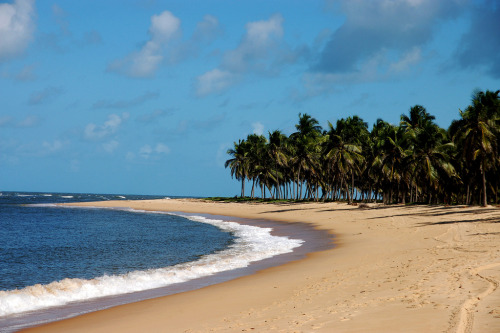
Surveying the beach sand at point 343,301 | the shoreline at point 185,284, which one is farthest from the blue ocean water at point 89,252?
the beach sand at point 343,301

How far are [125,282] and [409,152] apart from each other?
4854cm

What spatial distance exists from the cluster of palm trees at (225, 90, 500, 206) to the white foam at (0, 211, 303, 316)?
28.0 meters

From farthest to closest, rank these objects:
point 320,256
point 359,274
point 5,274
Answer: point 320,256, point 5,274, point 359,274

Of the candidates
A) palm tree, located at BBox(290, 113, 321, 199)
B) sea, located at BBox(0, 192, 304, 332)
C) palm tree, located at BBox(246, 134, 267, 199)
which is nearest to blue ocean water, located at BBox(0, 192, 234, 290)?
sea, located at BBox(0, 192, 304, 332)

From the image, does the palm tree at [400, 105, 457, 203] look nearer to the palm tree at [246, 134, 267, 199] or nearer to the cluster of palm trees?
the cluster of palm trees

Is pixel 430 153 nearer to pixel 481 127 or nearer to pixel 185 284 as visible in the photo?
pixel 481 127

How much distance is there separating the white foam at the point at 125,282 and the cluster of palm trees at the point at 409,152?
27981 millimetres

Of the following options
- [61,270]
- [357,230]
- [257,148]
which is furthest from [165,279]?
[257,148]

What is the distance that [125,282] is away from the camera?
13578 millimetres

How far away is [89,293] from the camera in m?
12.2

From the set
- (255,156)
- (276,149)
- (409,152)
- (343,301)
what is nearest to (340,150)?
(409,152)

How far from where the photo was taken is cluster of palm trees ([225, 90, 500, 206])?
39.0 m

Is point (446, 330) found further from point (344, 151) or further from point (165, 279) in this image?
point (344, 151)

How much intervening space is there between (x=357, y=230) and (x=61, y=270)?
1846cm
